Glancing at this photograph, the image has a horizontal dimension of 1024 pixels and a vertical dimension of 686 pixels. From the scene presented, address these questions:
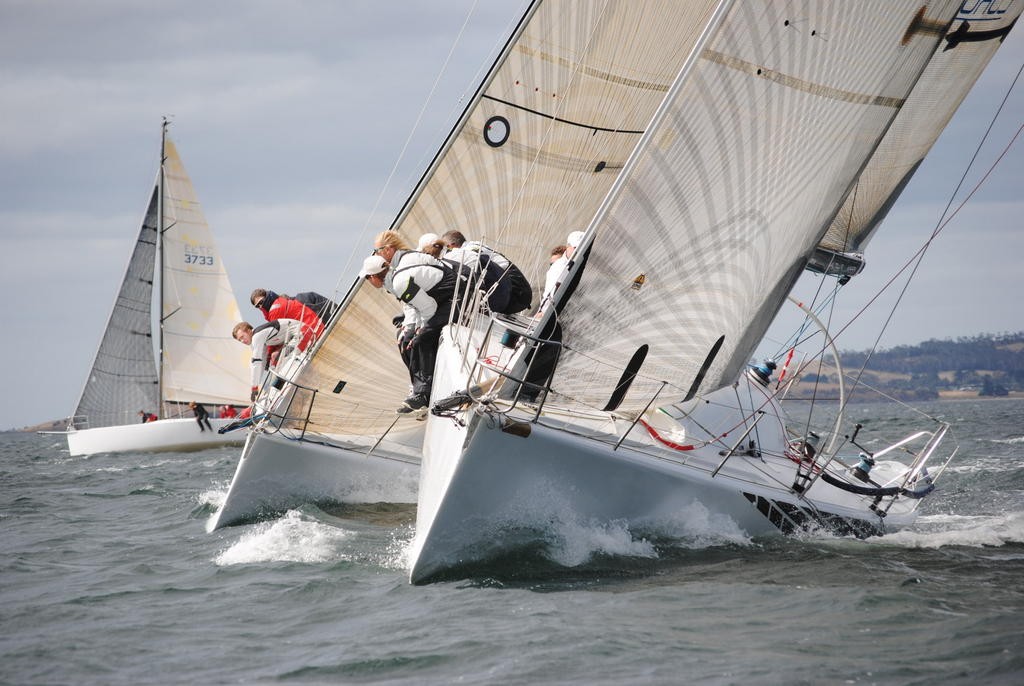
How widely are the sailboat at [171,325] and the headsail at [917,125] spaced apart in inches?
566

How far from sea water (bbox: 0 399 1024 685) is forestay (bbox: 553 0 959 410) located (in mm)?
1120

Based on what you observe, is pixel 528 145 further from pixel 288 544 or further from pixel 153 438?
pixel 153 438

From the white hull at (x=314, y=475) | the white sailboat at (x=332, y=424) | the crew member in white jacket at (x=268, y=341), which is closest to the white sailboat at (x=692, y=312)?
the white sailboat at (x=332, y=424)

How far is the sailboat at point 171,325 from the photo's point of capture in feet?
66.9

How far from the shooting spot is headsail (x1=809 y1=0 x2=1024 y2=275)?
7082 millimetres

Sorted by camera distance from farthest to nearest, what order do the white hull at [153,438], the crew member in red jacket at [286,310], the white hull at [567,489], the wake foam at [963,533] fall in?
the white hull at [153,438] → the crew member in red jacket at [286,310] → the wake foam at [963,533] → the white hull at [567,489]

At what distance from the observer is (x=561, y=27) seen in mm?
8375

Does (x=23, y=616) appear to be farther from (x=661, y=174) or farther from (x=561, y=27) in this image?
(x=561, y=27)

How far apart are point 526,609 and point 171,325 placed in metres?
17.1

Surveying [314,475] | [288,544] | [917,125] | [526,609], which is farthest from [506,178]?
[526,609]

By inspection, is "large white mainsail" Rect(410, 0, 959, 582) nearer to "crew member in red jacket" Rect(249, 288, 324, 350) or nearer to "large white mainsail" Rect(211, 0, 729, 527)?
"large white mainsail" Rect(211, 0, 729, 527)

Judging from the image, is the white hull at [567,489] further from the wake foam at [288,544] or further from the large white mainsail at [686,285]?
the wake foam at [288,544]

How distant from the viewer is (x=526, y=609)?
15.7 feet

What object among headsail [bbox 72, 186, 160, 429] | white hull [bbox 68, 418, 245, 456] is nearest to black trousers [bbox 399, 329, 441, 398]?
white hull [bbox 68, 418, 245, 456]
